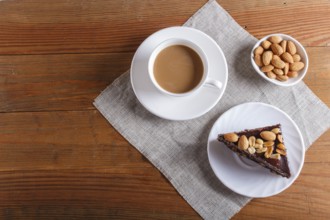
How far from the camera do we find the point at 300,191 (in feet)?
2.79

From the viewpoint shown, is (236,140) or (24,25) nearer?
(236,140)

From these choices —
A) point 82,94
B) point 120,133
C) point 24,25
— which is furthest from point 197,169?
point 24,25

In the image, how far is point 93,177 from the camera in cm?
87

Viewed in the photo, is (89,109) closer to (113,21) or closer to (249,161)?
(113,21)

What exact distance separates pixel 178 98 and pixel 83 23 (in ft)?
1.21

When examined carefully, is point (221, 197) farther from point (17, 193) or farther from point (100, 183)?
point (17, 193)

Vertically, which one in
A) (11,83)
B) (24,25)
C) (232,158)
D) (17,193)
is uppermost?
(24,25)

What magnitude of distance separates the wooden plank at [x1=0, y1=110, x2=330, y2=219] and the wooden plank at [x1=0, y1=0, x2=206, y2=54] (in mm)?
208

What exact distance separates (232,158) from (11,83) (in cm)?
65

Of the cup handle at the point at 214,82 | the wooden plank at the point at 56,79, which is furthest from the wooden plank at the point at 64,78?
the cup handle at the point at 214,82

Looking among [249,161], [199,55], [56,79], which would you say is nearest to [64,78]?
[56,79]

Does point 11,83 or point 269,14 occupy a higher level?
point 269,14

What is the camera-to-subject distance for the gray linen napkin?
0.86 m

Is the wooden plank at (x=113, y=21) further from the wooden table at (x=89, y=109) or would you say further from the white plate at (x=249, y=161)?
the white plate at (x=249, y=161)
